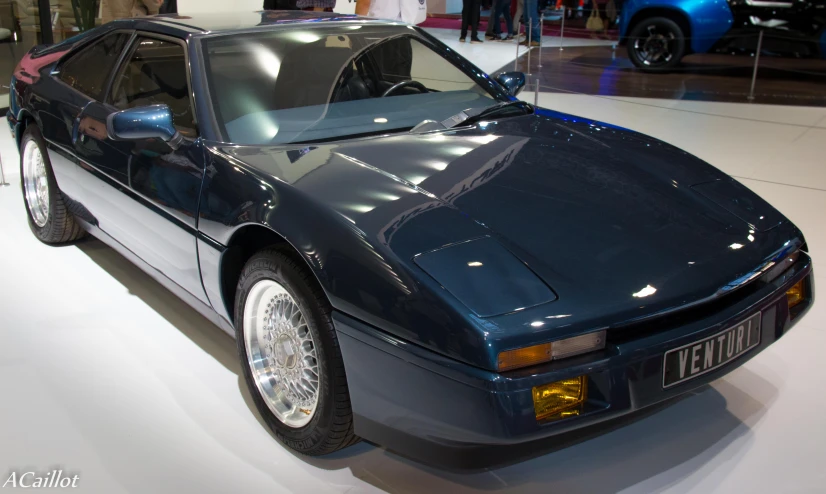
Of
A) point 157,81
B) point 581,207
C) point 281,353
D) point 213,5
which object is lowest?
point 281,353

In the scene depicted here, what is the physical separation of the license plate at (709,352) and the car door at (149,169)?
141 centimetres

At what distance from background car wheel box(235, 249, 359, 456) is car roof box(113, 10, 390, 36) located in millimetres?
1004

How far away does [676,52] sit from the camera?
26.8 feet

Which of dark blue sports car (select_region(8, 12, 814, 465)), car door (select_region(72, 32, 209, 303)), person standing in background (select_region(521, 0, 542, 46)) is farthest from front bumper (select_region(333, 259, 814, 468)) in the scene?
person standing in background (select_region(521, 0, 542, 46))

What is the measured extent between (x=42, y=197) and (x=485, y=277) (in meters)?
2.80

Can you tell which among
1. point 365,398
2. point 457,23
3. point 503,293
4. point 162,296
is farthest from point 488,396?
point 457,23

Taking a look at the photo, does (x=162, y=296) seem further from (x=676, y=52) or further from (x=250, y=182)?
(x=676, y=52)

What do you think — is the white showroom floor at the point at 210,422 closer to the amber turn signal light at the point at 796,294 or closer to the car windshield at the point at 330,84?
the amber turn signal light at the point at 796,294

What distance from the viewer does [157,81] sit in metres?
2.71

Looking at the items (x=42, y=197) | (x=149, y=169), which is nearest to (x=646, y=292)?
(x=149, y=169)

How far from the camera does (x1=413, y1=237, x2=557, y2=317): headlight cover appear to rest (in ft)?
5.31

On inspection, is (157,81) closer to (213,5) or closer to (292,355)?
(292,355)

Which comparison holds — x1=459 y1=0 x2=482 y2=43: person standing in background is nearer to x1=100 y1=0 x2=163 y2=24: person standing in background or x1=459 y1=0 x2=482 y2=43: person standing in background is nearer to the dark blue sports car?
x1=100 y1=0 x2=163 y2=24: person standing in background

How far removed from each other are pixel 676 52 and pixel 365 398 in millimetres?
7469
